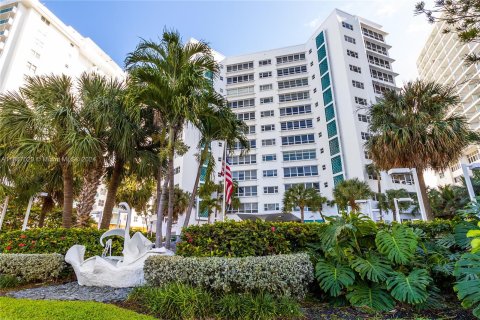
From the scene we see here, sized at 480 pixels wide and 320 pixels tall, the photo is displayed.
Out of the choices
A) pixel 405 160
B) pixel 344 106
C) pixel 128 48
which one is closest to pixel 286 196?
pixel 344 106

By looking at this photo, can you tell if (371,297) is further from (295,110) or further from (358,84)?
(295,110)

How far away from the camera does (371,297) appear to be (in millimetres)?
4727

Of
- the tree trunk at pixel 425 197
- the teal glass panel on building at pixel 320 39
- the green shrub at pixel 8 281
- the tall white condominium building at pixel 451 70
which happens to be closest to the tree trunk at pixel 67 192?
the green shrub at pixel 8 281

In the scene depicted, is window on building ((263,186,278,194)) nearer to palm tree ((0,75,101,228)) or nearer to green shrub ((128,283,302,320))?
palm tree ((0,75,101,228))

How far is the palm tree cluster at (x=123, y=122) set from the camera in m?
8.67

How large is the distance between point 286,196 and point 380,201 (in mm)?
10310

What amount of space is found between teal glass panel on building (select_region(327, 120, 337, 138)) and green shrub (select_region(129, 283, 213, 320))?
3470 cm

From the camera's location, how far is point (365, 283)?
5008 mm

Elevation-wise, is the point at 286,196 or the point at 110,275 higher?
the point at 286,196

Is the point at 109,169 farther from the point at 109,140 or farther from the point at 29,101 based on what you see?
the point at 29,101

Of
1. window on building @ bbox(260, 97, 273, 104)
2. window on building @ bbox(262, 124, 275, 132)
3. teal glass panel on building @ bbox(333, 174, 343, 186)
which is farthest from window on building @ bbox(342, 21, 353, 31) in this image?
teal glass panel on building @ bbox(333, 174, 343, 186)

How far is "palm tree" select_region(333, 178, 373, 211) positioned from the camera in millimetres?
27562

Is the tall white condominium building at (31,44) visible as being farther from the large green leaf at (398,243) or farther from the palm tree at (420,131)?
the large green leaf at (398,243)

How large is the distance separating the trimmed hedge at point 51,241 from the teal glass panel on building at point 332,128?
32828 mm
